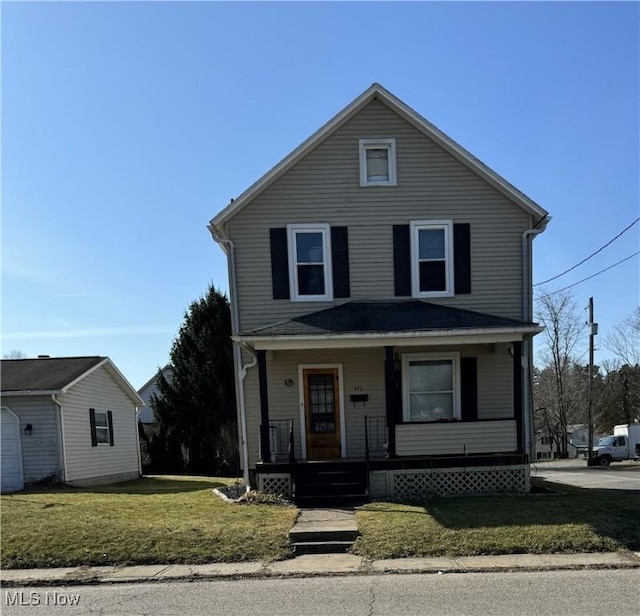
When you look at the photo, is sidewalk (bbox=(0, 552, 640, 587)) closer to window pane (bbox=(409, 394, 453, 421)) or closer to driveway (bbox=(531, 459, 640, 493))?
window pane (bbox=(409, 394, 453, 421))

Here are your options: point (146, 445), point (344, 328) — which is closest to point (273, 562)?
point (344, 328)

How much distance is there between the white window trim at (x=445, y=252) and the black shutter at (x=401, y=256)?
0.38 feet

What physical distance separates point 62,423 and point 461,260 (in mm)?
12450

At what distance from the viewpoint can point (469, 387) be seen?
36.2 feet

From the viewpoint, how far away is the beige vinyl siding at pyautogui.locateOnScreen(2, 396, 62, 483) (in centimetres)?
1405

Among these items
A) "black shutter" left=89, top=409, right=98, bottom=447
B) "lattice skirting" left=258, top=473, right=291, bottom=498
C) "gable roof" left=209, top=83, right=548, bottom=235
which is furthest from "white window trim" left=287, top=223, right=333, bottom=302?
"black shutter" left=89, top=409, right=98, bottom=447

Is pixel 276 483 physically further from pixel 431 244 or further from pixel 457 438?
pixel 431 244

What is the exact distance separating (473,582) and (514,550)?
3.93 feet

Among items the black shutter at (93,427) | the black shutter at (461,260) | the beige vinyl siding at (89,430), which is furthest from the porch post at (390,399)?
the black shutter at (93,427)

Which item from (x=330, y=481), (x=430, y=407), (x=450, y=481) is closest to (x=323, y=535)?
(x=330, y=481)

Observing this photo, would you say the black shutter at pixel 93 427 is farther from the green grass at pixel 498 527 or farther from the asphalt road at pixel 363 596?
the asphalt road at pixel 363 596

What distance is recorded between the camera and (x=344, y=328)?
979 centimetres

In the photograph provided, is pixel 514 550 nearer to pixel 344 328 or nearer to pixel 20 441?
pixel 344 328

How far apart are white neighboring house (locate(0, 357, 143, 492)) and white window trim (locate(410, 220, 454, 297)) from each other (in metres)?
10.9
